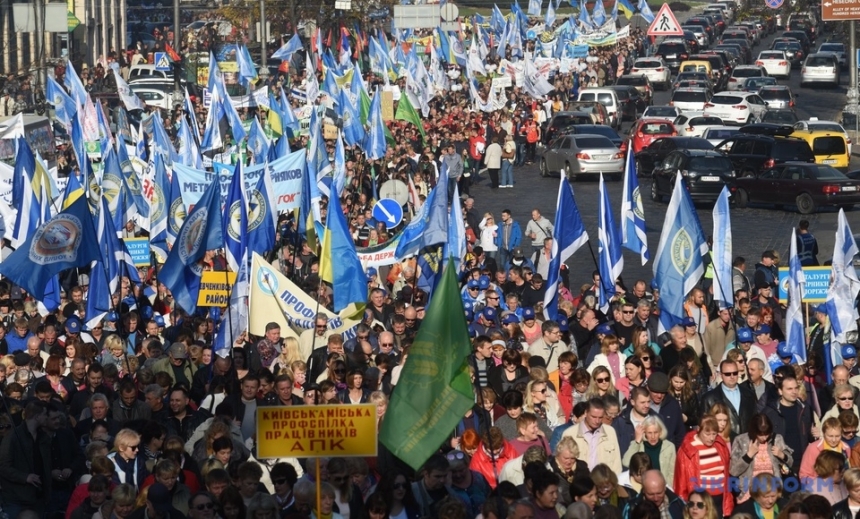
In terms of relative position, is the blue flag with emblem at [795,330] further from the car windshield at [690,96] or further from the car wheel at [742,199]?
the car windshield at [690,96]

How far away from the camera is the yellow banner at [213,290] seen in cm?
1627

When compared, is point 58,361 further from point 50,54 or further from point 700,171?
Answer: point 50,54

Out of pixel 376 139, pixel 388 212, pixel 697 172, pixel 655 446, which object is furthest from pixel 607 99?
pixel 655 446

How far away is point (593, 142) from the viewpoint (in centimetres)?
3625

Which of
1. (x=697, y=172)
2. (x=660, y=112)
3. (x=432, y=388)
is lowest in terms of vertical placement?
(x=660, y=112)

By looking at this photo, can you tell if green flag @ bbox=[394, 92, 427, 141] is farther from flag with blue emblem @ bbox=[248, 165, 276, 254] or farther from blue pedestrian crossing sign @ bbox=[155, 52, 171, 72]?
blue pedestrian crossing sign @ bbox=[155, 52, 171, 72]

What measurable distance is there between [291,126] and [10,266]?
18033 mm

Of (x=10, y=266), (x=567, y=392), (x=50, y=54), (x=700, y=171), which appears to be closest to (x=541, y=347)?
(x=567, y=392)

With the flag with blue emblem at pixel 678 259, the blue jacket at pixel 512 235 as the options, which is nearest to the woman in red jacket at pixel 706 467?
the flag with blue emblem at pixel 678 259

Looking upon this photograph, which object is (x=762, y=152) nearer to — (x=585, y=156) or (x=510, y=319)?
(x=585, y=156)

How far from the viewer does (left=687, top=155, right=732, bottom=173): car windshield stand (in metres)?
32.2

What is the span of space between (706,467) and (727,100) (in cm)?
3535

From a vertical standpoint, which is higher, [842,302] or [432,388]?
[432,388]

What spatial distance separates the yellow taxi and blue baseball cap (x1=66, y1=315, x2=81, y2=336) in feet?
73.9
